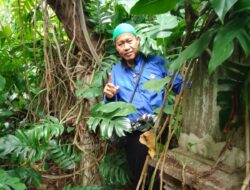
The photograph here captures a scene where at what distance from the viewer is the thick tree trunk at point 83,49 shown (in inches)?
109

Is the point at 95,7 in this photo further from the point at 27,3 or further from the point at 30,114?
the point at 30,114

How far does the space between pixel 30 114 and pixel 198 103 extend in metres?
2.40

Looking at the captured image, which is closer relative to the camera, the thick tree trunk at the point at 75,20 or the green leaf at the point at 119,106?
the green leaf at the point at 119,106

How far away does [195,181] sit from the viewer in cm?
115

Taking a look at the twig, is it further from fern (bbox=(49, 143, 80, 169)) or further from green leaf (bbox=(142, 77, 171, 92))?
green leaf (bbox=(142, 77, 171, 92))

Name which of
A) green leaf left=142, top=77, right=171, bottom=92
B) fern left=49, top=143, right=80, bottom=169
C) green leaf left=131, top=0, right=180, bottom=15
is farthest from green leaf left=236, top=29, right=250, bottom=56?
fern left=49, top=143, right=80, bottom=169

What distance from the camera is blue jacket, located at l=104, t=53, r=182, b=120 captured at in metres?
2.18

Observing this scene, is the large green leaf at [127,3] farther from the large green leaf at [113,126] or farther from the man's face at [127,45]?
the large green leaf at [113,126]

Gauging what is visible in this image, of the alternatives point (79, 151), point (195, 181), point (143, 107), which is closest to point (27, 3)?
point (79, 151)

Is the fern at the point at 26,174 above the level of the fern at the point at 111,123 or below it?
below

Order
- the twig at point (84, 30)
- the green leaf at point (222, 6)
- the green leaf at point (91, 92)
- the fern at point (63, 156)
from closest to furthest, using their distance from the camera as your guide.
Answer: the green leaf at point (222, 6) → the green leaf at point (91, 92) → the fern at point (63, 156) → the twig at point (84, 30)

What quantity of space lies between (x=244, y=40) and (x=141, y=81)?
1379mm

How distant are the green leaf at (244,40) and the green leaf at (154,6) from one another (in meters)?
0.22

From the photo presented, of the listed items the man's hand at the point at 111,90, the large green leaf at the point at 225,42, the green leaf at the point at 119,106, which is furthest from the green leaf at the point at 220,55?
the man's hand at the point at 111,90
